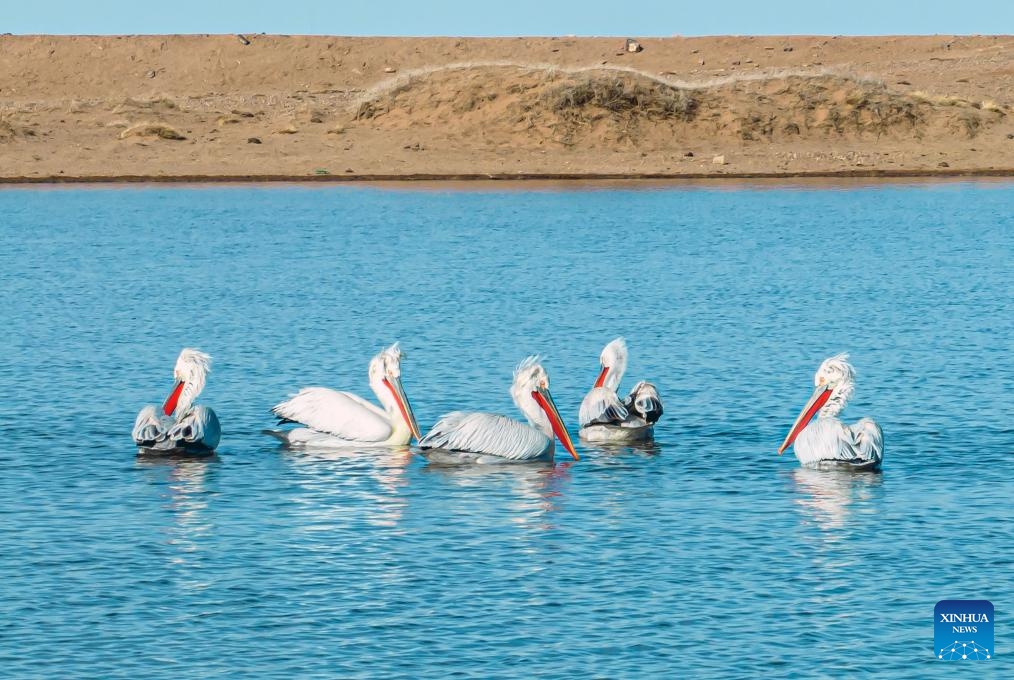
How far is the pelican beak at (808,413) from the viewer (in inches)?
648

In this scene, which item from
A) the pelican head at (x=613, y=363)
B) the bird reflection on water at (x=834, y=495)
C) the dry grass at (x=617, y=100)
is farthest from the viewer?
the dry grass at (x=617, y=100)

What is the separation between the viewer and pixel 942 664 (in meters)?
10.8

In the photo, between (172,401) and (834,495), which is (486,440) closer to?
(834,495)

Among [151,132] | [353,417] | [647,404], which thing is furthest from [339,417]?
[151,132]

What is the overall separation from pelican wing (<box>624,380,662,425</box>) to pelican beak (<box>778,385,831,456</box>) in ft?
3.80

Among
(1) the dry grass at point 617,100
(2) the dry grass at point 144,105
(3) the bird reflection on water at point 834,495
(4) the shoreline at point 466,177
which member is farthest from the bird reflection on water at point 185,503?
(2) the dry grass at point 144,105

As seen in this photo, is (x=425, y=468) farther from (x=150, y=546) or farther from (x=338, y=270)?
(x=338, y=270)

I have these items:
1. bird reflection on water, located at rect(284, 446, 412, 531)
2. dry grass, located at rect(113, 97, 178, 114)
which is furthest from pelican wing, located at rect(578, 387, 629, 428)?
dry grass, located at rect(113, 97, 178, 114)

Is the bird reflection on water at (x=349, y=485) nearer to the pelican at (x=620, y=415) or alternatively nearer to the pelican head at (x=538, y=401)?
the pelican head at (x=538, y=401)

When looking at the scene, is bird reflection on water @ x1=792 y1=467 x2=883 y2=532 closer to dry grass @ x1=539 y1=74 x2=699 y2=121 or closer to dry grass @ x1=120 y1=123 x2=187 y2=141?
dry grass @ x1=539 y1=74 x2=699 y2=121

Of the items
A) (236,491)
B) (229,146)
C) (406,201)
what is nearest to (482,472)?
(236,491)

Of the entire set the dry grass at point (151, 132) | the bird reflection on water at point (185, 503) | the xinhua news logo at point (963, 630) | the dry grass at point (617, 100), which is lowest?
the xinhua news logo at point (963, 630)

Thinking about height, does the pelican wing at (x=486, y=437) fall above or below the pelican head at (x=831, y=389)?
below

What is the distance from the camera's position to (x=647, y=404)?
16969mm
